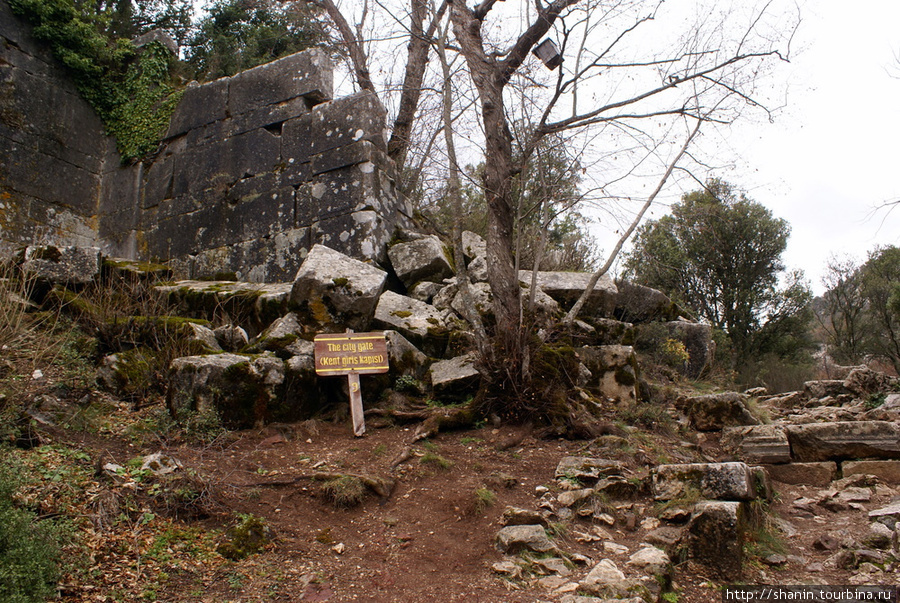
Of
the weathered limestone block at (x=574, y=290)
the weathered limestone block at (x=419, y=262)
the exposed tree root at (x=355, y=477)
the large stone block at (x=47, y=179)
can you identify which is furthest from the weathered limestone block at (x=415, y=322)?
the large stone block at (x=47, y=179)

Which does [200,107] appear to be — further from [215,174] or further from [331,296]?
[331,296]

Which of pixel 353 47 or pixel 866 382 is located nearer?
pixel 866 382

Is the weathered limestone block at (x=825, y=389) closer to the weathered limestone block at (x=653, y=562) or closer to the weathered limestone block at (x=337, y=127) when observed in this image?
the weathered limestone block at (x=653, y=562)

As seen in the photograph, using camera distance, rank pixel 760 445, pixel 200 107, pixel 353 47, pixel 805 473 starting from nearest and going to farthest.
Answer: pixel 805 473 < pixel 760 445 < pixel 200 107 < pixel 353 47

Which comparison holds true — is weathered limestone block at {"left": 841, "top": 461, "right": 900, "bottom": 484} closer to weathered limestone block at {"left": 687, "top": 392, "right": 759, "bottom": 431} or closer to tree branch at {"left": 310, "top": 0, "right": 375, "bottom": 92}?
weathered limestone block at {"left": 687, "top": 392, "right": 759, "bottom": 431}

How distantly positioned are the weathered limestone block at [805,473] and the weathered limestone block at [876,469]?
0.10 m

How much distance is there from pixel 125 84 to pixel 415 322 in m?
6.60

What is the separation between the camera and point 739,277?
701 inches

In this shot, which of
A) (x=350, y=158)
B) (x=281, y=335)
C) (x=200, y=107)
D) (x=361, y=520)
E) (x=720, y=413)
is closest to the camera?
(x=361, y=520)

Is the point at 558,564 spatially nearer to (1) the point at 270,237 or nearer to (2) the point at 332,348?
(2) the point at 332,348

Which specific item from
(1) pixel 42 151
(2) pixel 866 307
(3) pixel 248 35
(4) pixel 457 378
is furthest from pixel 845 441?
(2) pixel 866 307

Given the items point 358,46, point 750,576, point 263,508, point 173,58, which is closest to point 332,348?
point 263,508

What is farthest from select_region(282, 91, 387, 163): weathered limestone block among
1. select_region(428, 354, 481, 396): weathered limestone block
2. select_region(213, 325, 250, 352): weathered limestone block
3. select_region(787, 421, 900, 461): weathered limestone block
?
select_region(787, 421, 900, 461): weathered limestone block

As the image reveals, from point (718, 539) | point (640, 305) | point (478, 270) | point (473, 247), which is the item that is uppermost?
point (473, 247)
